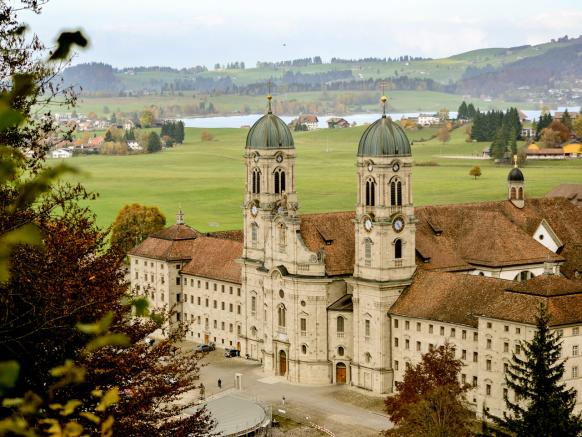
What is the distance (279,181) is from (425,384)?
30051 mm

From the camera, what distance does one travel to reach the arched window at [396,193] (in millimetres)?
86562

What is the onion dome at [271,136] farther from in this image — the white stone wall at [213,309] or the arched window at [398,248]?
the white stone wall at [213,309]

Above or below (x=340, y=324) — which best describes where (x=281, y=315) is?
above

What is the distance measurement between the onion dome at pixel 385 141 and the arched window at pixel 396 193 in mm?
2006

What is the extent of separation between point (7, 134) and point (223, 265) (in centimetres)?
7717

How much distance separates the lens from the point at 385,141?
8619 centimetres

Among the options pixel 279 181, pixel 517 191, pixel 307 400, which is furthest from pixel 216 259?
pixel 307 400

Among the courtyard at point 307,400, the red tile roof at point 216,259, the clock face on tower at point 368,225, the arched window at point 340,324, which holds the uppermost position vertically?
the clock face on tower at point 368,225

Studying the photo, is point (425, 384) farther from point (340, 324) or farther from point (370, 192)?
point (340, 324)

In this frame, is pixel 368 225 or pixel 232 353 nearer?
pixel 368 225

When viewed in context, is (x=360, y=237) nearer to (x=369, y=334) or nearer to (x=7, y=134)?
(x=369, y=334)

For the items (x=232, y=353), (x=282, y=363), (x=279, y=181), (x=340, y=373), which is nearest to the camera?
(x=340, y=373)

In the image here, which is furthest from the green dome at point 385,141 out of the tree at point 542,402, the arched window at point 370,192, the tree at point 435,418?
the tree at point 435,418

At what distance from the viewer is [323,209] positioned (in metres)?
186
